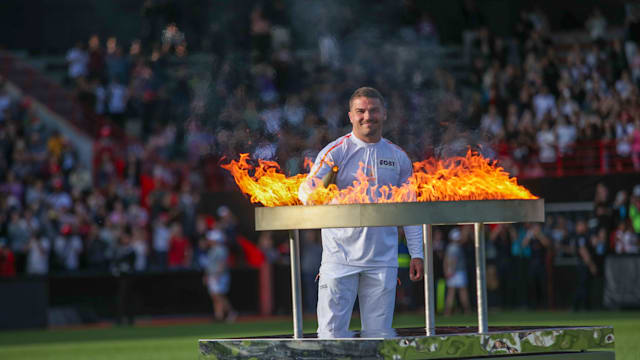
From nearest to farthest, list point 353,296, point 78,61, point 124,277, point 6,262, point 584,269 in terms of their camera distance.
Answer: point 353,296, point 584,269, point 124,277, point 6,262, point 78,61

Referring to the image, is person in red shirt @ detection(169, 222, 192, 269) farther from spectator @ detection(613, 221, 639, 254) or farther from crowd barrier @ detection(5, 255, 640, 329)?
spectator @ detection(613, 221, 639, 254)

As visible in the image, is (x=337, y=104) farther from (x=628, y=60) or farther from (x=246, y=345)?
(x=246, y=345)

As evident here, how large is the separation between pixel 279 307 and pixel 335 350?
17847 millimetres

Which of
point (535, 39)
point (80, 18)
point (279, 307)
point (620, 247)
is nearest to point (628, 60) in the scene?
point (535, 39)

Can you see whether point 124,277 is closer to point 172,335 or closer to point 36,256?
point 36,256

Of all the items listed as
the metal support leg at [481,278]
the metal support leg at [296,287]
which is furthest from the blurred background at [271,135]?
the metal support leg at [481,278]

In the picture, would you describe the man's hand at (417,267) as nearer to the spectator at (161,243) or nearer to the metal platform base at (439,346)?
the metal platform base at (439,346)

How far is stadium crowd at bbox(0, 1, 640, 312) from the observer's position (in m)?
24.1

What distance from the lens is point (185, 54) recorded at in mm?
30875

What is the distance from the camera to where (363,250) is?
7.59 meters

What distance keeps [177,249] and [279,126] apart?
11.9 ft

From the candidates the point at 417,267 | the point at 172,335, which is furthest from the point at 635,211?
the point at 417,267

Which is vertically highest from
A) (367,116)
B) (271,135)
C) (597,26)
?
(597,26)

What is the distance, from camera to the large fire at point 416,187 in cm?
729
